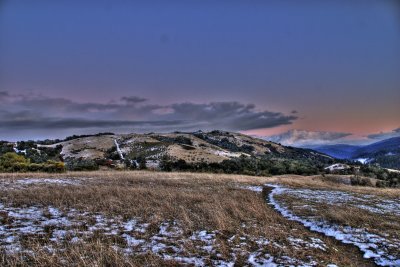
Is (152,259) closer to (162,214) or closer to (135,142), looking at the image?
(162,214)

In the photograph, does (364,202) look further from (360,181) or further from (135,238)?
(360,181)

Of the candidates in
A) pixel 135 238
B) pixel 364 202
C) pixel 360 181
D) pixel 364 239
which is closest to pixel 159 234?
pixel 135 238

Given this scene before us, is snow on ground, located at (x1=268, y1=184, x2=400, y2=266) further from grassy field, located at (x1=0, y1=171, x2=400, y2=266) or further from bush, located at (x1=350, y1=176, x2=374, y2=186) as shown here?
bush, located at (x1=350, y1=176, x2=374, y2=186)

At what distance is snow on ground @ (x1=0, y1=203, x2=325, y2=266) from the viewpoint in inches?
347

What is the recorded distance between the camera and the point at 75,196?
18.6 m

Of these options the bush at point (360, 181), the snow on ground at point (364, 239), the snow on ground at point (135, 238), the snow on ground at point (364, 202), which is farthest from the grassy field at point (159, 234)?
the bush at point (360, 181)

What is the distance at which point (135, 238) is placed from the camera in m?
10.6

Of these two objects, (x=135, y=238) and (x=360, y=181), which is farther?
(x=360, y=181)

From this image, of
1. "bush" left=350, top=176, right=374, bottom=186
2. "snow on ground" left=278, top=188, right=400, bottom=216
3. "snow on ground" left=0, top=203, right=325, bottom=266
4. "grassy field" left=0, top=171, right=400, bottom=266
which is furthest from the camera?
"bush" left=350, top=176, right=374, bottom=186

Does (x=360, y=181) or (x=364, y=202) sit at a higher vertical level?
(x=364, y=202)

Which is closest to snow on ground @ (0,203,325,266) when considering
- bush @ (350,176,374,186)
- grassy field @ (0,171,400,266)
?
grassy field @ (0,171,400,266)

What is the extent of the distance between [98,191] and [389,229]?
17725 mm

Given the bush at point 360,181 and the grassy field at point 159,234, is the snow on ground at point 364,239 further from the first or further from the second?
the bush at point 360,181

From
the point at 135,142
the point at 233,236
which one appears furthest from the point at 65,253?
the point at 135,142
